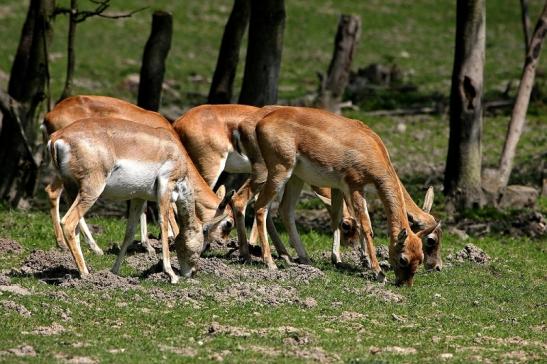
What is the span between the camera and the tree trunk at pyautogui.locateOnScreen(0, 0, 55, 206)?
680 inches

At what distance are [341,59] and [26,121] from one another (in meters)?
6.27

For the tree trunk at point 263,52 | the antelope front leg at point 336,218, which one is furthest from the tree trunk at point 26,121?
the antelope front leg at point 336,218

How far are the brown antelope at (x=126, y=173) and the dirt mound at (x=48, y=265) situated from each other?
1.72 ft

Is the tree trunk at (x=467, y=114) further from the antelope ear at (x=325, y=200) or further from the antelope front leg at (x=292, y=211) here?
the antelope front leg at (x=292, y=211)

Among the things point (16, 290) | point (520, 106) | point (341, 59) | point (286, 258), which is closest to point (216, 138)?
point (286, 258)

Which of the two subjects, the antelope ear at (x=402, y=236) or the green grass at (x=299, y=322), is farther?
the antelope ear at (x=402, y=236)

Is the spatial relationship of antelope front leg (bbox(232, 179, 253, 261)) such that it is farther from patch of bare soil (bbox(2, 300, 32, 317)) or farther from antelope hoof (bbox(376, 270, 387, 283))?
patch of bare soil (bbox(2, 300, 32, 317))

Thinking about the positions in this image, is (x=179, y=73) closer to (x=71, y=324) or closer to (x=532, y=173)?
(x=532, y=173)

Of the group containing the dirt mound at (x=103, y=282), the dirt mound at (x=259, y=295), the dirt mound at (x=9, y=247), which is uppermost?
the dirt mound at (x=259, y=295)

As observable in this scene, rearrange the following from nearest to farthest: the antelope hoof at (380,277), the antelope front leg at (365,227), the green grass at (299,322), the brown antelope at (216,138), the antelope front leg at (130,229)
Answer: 1. the green grass at (299,322)
2. the antelope front leg at (130,229)
3. the antelope hoof at (380,277)
4. the antelope front leg at (365,227)
5. the brown antelope at (216,138)

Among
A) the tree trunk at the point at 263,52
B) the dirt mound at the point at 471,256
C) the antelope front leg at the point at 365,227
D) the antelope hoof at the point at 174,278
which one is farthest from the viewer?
the tree trunk at the point at 263,52

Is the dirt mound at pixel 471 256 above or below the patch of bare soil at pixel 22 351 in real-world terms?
below

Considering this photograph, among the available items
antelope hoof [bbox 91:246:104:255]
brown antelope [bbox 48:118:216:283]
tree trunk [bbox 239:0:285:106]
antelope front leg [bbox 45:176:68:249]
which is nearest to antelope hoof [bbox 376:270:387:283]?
brown antelope [bbox 48:118:216:283]

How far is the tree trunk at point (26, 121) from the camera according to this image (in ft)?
56.7
